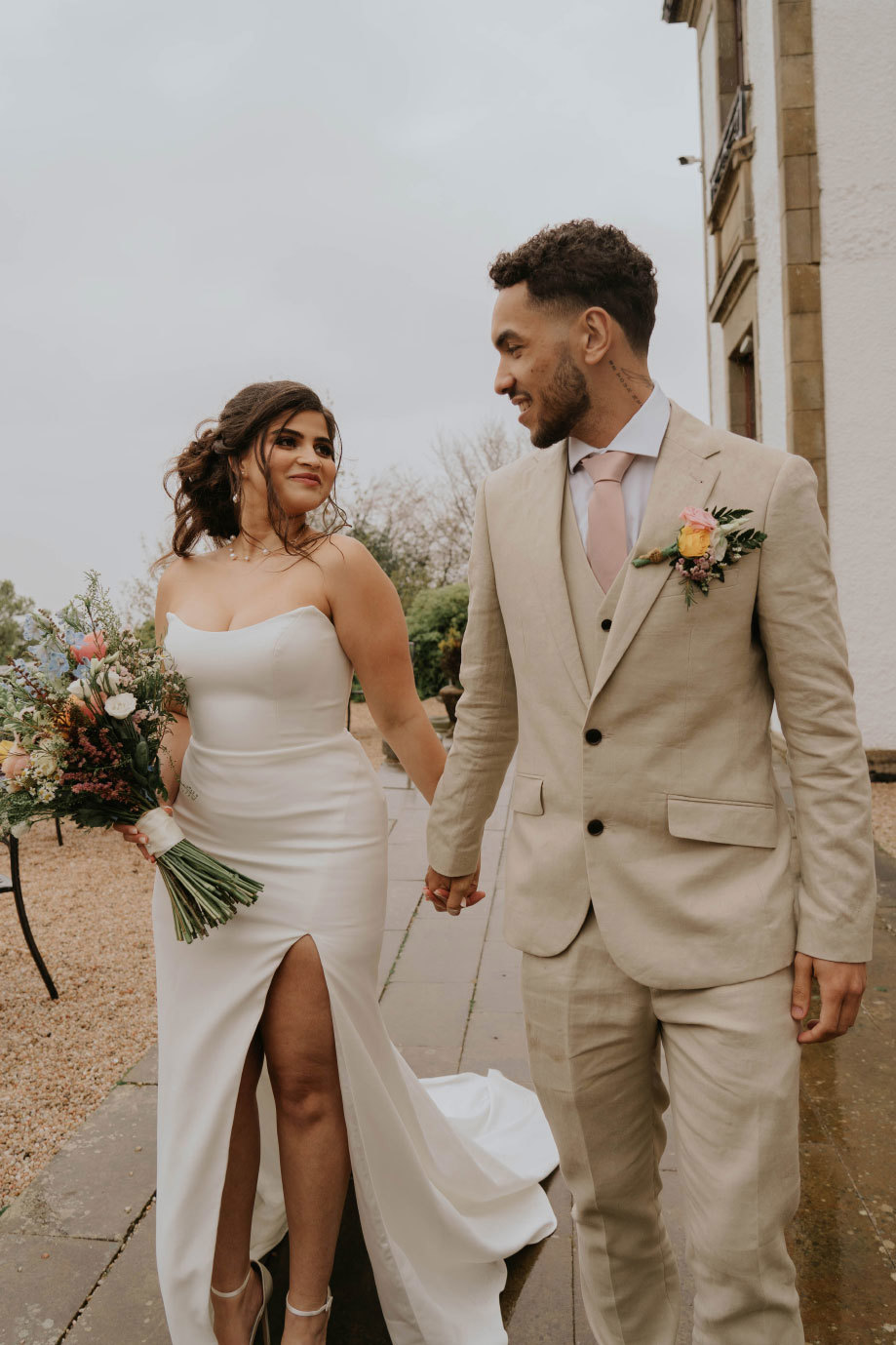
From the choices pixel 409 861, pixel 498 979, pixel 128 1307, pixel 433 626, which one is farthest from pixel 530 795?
pixel 433 626

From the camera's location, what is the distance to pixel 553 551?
6.31 ft

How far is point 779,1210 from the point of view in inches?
68.1

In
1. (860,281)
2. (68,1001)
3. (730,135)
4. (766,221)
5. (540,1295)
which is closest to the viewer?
(540,1295)

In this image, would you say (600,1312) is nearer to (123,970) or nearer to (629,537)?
(629,537)

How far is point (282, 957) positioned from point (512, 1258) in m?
1.11

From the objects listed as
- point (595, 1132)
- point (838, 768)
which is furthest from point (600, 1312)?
point (838, 768)

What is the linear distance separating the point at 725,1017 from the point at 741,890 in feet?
0.72

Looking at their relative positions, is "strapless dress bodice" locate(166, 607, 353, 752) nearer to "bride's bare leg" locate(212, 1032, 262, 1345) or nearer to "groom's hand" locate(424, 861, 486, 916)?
"groom's hand" locate(424, 861, 486, 916)

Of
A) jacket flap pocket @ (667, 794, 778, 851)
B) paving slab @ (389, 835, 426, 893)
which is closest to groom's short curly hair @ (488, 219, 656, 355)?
jacket flap pocket @ (667, 794, 778, 851)

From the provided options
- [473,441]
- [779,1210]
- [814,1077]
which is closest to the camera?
[779,1210]

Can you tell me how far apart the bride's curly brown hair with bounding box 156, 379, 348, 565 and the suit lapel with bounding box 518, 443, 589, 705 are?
2.38 ft

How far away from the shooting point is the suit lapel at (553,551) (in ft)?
6.16

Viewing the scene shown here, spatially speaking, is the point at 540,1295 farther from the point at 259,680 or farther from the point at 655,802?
the point at 259,680

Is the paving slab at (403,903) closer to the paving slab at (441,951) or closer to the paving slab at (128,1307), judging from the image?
the paving slab at (441,951)
